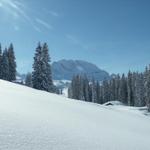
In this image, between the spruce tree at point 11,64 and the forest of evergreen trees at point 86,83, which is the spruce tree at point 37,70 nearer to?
the forest of evergreen trees at point 86,83

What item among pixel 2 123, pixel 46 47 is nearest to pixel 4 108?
pixel 2 123

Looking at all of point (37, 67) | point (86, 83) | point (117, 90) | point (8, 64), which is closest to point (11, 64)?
point (8, 64)

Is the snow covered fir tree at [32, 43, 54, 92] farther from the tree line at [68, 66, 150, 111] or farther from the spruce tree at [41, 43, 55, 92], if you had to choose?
the tree line at [68, 66, 150, 111]

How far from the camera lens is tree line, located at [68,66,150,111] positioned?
112 meters

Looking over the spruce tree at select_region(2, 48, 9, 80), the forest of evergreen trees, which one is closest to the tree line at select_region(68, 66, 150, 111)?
the forest of evergreen trees

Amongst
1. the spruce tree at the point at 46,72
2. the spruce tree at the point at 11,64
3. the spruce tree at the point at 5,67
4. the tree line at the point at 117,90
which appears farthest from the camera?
the tree line at the point at 117,90

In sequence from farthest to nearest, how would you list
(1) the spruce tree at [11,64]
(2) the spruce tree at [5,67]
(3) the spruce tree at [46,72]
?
(1) the spruce tree at [11,64]
(2) the spruce tree at [5,67]
(3) the spruce tree at [46,72]

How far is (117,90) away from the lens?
130875 mm

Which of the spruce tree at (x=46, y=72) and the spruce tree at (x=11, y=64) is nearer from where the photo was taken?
the spruce tree at (x=46, y=72)

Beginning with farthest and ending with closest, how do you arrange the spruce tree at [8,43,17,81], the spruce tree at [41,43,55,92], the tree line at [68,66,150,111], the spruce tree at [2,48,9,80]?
the tree line at [68,66,150,111] → the spruce tree at [8,43,17,81] → the spruce tree at [2,48,9,80] → the spruce tree at [41,43,55,92]

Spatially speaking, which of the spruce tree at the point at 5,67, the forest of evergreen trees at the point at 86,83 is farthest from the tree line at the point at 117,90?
the spruce tree at the point at 5,67

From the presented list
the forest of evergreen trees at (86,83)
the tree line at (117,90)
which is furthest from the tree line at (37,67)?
the tree line at (117,90)

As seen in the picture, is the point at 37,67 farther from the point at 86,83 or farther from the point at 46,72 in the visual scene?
the point at 86,83

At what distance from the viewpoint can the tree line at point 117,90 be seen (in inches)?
4407
